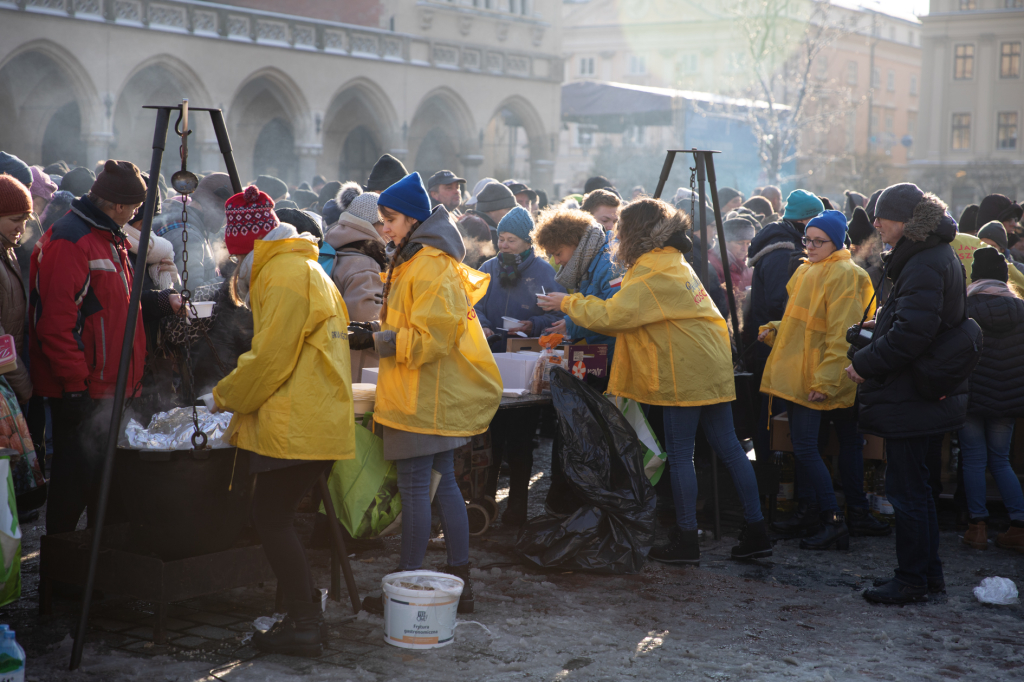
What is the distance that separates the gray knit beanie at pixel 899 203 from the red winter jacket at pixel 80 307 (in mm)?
3436

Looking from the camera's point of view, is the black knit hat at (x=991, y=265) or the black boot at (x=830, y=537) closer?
the black boot at (x=830, y=537)

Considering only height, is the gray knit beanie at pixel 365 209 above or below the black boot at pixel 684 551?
above

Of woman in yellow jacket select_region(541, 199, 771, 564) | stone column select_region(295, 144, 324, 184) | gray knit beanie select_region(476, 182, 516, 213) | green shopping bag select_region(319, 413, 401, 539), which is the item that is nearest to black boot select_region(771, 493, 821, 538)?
woman in yellow jacket select_region(541, 199, 771, 564)

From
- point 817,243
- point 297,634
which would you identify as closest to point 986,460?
point 817,243

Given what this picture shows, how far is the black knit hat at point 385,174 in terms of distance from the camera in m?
6.49

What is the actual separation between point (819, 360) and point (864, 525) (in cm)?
110

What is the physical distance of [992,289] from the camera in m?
5.32

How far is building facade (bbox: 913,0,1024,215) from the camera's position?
1838 inches

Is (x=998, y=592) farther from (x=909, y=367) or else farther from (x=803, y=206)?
(x=803, y=206)

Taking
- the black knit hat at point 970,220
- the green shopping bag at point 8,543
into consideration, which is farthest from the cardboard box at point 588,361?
the black knit hat at point 970,220

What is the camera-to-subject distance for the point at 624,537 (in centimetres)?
473

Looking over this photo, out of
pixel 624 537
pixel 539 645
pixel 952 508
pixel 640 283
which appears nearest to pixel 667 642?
pixel 539 645

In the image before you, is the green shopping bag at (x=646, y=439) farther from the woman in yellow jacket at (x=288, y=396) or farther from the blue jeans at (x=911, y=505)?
the woman in yellow jacket at (x=288, y=396)

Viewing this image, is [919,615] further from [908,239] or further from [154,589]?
[154,589]
